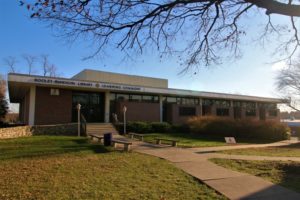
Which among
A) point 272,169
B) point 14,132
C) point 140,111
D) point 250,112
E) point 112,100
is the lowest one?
point 272,169

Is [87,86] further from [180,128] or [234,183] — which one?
[234,183]

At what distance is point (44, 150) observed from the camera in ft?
40.7

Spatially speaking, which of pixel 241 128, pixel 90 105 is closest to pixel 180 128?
pixel 241 128

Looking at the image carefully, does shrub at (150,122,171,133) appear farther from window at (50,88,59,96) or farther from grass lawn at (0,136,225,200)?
grass lawn at (0,136,225,200)

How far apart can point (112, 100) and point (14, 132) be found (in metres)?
10.9

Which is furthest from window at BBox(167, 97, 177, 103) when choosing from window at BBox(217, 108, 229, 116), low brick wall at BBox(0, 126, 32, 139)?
low brick wall at BBox(0, 126, 32, 139)

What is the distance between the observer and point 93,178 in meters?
7.53

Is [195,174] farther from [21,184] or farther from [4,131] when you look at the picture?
[4,131]

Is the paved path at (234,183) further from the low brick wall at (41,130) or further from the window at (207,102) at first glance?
the window at (207,102)

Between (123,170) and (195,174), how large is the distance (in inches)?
85.5

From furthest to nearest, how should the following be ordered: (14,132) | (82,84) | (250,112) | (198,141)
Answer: (250,112), (82,84), (198,141), (14,132)

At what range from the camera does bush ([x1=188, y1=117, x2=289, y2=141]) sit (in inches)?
949

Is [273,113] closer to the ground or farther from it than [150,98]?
closer to the ground

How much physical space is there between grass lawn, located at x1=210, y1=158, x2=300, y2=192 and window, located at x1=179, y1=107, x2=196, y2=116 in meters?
22.3
